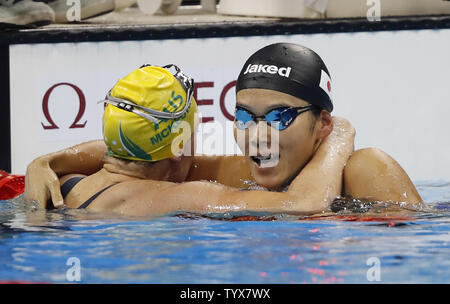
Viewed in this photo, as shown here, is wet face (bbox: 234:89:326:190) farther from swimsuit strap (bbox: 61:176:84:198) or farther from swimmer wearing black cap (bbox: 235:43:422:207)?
swimsuit strap (bbox: 61:176:84:198)

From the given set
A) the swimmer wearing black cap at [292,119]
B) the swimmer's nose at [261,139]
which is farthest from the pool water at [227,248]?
the swimmer's nose at [261,139]

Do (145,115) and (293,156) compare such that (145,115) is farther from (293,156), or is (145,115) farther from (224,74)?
(224,74)

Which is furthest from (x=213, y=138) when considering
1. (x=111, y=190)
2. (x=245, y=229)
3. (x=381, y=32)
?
(x=245, y=229)

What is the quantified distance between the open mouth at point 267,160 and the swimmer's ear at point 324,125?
0.29 m

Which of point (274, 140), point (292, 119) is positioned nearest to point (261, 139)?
point (274, 140)

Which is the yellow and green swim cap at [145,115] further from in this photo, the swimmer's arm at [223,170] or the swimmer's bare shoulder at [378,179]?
the swimmer's bare shoulder at [378,179]

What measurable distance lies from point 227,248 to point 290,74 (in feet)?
3.47

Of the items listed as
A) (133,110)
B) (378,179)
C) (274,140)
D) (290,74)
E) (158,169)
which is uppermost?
(290,74)

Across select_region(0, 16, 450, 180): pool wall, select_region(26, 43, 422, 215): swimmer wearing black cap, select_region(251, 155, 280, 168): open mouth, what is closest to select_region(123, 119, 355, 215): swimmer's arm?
select_region(26, 43, 422, 215): swimmer wearing black cap

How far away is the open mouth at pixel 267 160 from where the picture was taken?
3.57 metres

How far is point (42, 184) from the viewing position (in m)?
3.98

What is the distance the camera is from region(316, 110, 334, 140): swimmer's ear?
3.68 m

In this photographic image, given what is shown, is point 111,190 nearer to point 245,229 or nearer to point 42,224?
point 42,224
